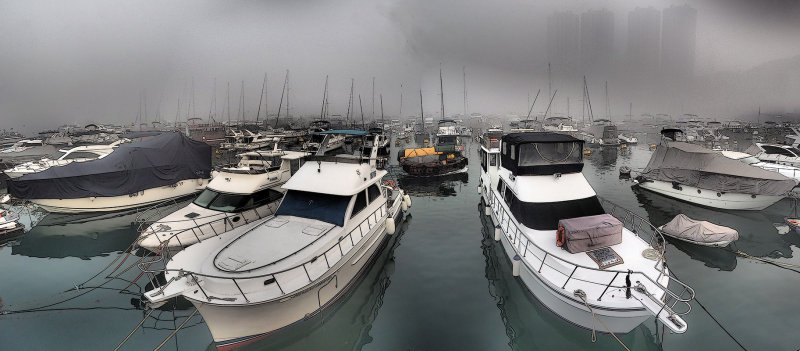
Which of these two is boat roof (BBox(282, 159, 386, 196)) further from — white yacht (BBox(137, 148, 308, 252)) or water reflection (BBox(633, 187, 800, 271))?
water reflection (BBox(633, 187, 800, 271))


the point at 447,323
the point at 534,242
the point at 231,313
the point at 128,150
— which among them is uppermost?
the point at 128,150

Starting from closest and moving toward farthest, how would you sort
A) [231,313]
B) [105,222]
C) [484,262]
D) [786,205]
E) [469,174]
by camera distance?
1. [231,313]
2. [484,262]
3. [105,222]
4. [786,205]
5. [469,174]

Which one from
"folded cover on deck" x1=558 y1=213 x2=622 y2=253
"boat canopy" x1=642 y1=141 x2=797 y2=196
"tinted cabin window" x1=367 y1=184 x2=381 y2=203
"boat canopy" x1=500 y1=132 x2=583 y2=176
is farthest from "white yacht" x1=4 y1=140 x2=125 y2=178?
"boat canopy" x1=642 y1=141 x2=797 y2=196

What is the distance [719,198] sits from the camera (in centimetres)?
1777

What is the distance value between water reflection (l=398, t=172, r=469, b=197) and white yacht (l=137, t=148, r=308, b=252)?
35.6 feet

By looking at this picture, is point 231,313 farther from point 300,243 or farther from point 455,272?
point 455,272

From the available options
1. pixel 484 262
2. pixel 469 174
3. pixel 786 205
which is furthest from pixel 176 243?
pixel 786 205

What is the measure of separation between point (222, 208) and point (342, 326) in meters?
8.17

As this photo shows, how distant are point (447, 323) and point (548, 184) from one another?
640 centimetres

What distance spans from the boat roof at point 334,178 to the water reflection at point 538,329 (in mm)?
Answer: 6286

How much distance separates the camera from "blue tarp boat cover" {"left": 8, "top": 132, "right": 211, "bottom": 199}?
16719 mm

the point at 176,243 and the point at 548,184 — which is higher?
the point at 548,184

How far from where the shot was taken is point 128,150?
1886 centimetres

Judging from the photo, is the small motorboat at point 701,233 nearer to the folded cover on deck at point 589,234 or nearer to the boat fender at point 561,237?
the folded cover on deck at point 589,234
